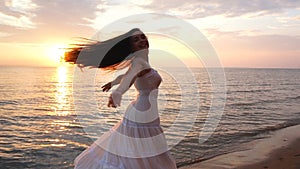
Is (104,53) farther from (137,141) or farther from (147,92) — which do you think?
(137,141)

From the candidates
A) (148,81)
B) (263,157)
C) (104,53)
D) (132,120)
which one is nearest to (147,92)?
(148,81)

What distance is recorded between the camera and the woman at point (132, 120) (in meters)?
4.54

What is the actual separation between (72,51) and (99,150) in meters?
1.52

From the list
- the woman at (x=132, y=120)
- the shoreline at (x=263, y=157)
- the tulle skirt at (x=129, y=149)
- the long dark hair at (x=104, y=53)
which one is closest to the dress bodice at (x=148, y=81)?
the woman at (x=132, y=120)

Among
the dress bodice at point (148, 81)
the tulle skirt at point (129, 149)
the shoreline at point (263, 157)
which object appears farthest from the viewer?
the shoreline at point (263, 157)

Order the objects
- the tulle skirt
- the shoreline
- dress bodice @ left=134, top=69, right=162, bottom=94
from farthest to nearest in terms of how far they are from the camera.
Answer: the shoreline, the tulle skirt, dress bodice @ left=134, top=69, right=162, bottom=94

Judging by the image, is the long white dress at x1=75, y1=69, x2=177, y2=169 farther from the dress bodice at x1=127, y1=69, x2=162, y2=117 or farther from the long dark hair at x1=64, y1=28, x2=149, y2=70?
the long dark hair at x1=64, y1=28, x2=149, y2=70

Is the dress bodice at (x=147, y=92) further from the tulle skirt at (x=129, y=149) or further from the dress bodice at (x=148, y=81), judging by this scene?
the tulle skirt at (x=129, y=149)

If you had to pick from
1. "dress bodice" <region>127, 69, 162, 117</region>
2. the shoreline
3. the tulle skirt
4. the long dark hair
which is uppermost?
the long dark hair

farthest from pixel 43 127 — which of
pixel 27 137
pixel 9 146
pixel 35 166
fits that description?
pixel 35 166

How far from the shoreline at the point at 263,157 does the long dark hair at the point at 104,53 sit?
6.11 meters

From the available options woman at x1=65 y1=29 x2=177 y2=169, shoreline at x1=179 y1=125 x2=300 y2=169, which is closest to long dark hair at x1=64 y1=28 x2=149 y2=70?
woman at x1=65 y1=29 x2=177 y2=169

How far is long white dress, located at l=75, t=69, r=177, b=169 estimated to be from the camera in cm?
460

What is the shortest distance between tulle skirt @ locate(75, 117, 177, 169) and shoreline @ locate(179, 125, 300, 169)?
17.8 ft
